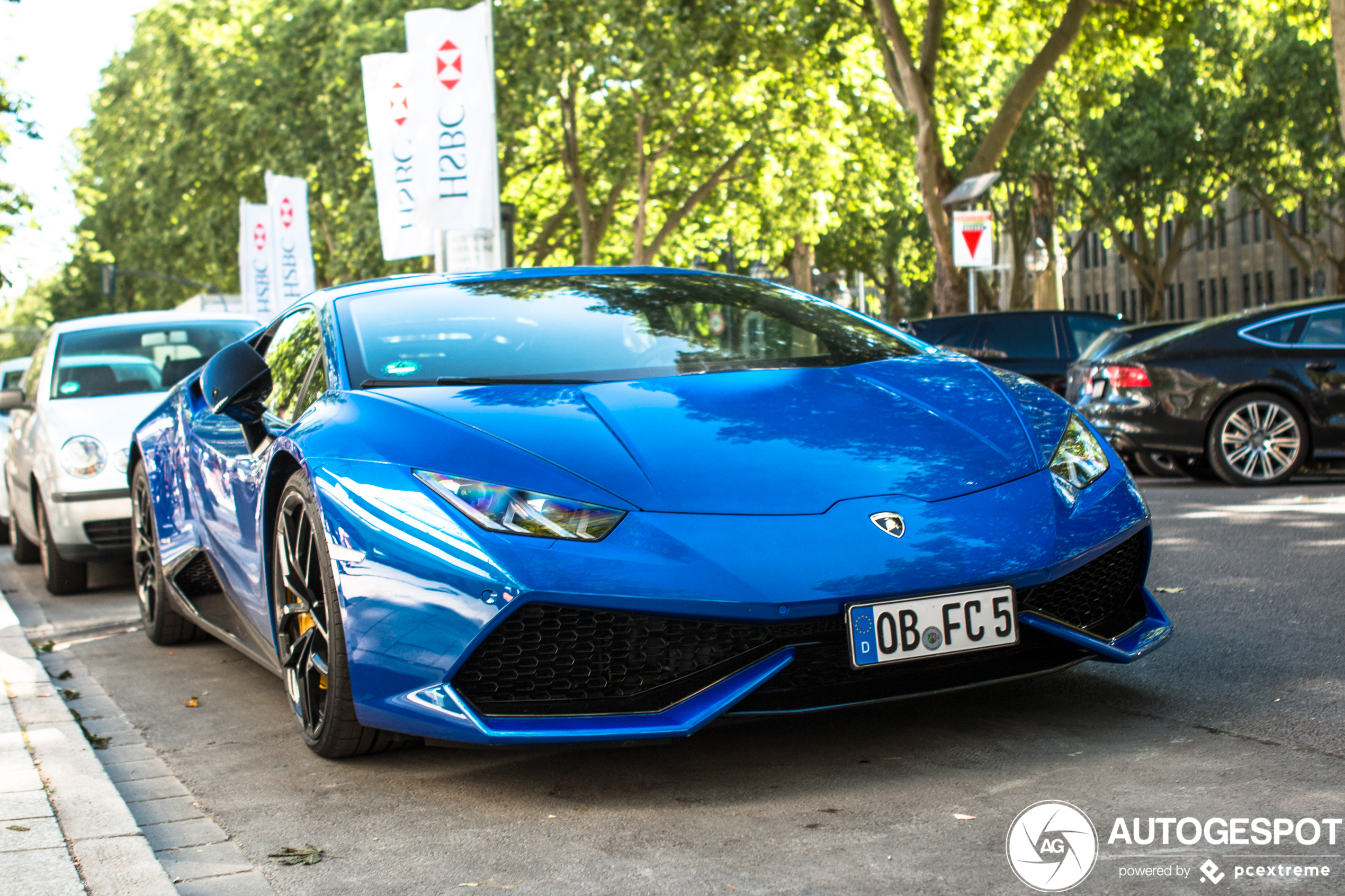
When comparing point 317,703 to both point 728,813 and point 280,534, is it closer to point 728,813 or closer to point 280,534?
point 280,534

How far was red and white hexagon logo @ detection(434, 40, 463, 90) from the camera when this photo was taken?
50.6ft

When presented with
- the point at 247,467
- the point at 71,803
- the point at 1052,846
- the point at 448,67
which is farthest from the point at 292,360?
the point at 448,67

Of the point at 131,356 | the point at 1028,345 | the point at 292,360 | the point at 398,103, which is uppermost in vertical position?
the point at 398,103

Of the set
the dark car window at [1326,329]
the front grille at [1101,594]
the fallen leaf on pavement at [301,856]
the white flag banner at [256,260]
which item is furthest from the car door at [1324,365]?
the white flag banner at [256,260]

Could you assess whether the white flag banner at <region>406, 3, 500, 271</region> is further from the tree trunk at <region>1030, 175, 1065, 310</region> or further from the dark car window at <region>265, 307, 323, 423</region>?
the tree trunk at <region>1030, 175, 1065, 310</region>

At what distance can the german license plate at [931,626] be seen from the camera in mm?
3373

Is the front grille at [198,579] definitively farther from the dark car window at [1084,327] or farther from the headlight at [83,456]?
the dark car window at [1084,327]

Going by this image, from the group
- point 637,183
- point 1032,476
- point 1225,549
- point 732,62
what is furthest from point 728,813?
point 637,183

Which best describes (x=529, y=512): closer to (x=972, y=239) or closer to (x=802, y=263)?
(x=972, y=239)

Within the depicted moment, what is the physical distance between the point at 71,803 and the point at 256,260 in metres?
25.3

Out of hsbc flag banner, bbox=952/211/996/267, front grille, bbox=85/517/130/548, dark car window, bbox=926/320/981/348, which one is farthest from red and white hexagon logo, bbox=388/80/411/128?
front grille, bbox=85/517/130/548

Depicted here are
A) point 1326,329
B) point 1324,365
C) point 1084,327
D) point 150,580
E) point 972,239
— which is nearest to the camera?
point 150,580

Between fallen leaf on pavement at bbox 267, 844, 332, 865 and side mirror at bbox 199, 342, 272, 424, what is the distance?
1769 mm

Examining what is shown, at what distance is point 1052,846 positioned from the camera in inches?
116
